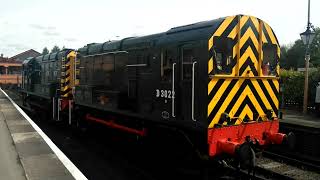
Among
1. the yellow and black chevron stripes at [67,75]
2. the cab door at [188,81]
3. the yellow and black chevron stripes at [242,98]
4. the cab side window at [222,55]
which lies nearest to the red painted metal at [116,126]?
the cab door at [188,81]

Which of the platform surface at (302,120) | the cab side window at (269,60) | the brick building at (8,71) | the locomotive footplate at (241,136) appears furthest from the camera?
the brick building at (8,71)

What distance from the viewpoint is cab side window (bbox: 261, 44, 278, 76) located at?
790cm

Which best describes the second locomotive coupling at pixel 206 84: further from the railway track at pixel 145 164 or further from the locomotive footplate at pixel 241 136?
the railway track at pixel 145 164

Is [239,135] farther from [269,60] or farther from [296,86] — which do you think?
[296,86]

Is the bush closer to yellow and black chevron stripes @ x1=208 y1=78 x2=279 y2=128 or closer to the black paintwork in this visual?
the black paintwork

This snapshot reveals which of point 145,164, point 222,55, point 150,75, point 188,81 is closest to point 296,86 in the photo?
point 145,164

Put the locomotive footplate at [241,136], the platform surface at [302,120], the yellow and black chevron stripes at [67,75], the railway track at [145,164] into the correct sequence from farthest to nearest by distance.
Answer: the yellow and black chevron stripes at [67,75]
the platform surface at [302,120]
the railway track at [145,164]
the locomotive footplate at [241,136]

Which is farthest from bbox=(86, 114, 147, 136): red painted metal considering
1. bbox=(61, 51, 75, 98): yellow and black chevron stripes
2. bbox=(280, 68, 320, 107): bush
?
bbox=(280, 68, 320, 107): bush

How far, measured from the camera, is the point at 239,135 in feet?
23.5

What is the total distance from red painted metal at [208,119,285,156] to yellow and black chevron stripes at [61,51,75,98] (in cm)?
966

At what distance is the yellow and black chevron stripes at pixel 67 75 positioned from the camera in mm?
15461

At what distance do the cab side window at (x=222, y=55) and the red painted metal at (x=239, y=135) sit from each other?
112cm

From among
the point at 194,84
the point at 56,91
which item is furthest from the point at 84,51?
the point at 194,84

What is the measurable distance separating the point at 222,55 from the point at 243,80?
2.58 ft
